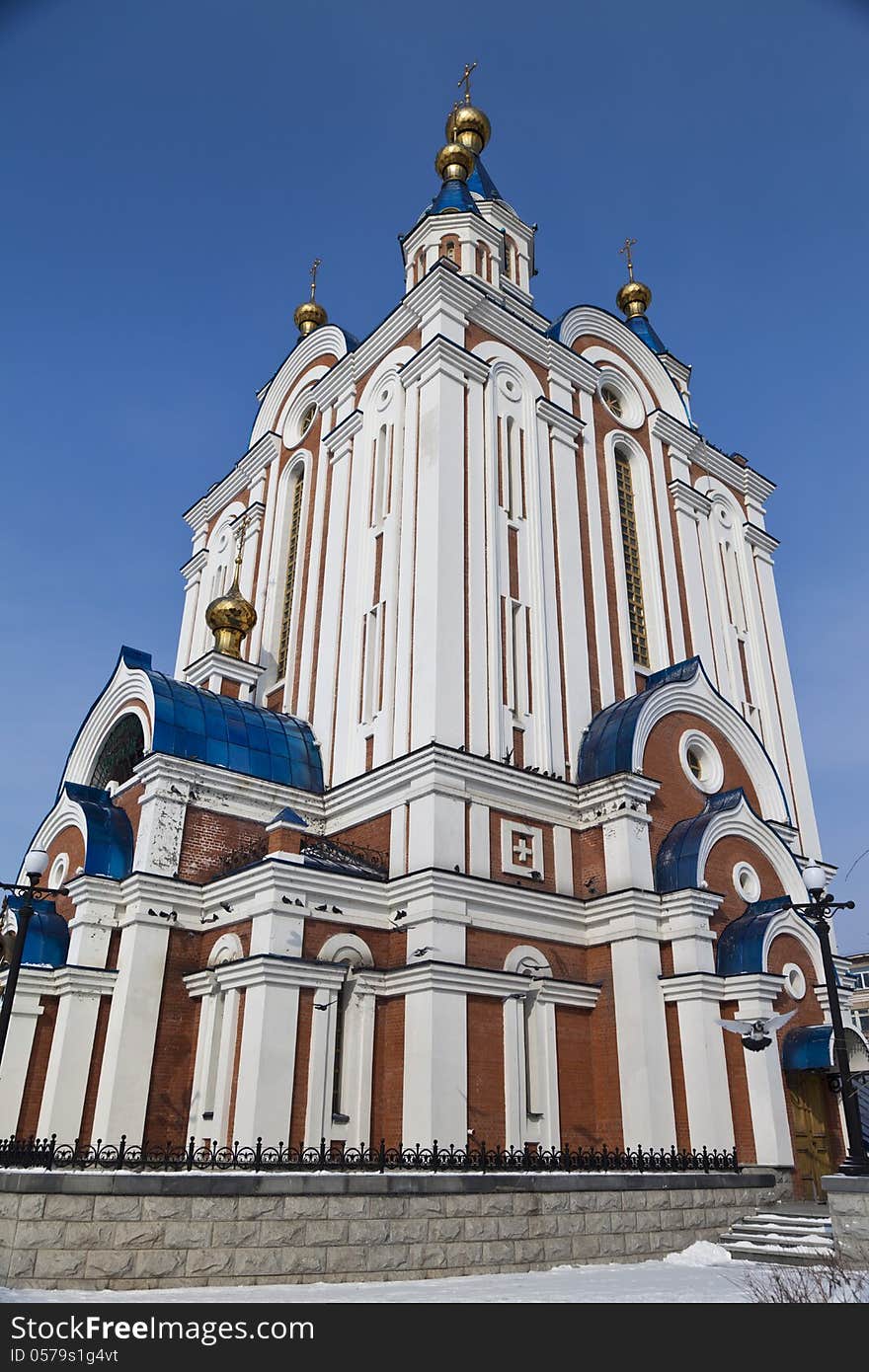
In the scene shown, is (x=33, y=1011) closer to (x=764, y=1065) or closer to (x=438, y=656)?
(x=438, y=656)

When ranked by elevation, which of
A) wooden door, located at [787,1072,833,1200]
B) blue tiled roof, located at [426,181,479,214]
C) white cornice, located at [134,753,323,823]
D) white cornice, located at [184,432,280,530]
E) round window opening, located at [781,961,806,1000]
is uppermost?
blue tiled roof, located at [426,181,479,214]

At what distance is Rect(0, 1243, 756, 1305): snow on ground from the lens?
7.40m

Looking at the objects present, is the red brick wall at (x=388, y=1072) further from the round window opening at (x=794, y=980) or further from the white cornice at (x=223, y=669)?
the white cornice at (x=223, y=669)

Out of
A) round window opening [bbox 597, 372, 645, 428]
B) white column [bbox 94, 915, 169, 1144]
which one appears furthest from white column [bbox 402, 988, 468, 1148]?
round window opening [bbox 597, 372, 645, 428]

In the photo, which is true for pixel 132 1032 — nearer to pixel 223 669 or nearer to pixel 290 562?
pixel 223 669

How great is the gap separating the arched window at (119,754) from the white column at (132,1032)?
421 cm

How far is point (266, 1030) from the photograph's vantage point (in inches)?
503

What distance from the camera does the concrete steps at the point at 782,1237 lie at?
10.6 meters

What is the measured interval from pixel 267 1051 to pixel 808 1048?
27.2 ft

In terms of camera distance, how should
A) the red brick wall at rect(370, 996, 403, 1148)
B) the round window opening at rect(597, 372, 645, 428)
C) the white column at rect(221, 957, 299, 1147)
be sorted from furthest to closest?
1. the round window opening at rect(597, 372, 645, 428)
2. the red brick wall at rect(370, 996, 403, 1148)
3. the white column at rect(221, 957, 299, 1147)

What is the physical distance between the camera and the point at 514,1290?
8281 mm

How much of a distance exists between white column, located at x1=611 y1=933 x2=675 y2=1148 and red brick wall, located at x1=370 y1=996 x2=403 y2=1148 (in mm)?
3513

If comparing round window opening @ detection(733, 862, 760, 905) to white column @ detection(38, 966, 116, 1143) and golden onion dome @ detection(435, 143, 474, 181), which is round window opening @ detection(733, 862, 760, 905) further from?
golden onion dome @ detection(435, 143, 474, 181)

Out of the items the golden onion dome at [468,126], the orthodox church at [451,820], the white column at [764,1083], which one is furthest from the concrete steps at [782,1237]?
the golden onion dome at [468,126]
